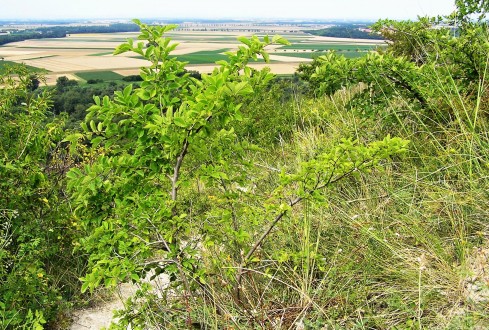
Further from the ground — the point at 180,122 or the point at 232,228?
the point at 180,122

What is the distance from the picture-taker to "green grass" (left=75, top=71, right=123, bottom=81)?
38.2 m

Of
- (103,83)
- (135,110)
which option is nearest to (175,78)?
(135,110)

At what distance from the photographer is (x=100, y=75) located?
40906 mm

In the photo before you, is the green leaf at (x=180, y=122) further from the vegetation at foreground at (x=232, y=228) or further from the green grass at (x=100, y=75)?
the green grass at (x=100, y=75)

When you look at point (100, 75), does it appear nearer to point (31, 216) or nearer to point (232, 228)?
point (31, 216)

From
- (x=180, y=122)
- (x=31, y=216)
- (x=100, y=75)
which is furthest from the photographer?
(x=100, y=75)

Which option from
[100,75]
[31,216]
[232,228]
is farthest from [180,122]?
[100,75]

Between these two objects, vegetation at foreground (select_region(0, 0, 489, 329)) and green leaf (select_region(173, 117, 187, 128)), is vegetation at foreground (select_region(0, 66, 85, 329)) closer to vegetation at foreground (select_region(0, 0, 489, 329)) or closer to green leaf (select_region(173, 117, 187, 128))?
vegetation at foreground (select_region(0, 0, 489, 329))

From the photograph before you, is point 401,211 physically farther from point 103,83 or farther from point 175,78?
point 103,83

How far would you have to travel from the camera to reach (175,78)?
8.96 ft

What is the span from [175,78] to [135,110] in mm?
407

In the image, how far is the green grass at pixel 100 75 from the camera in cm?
3825

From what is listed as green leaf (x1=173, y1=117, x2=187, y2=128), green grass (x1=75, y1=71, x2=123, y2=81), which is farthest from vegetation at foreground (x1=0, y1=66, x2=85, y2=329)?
green grass (x1=75, y1=71, x2=123, y2=81)

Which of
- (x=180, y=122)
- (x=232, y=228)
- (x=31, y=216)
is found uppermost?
(x=180, y=122)
